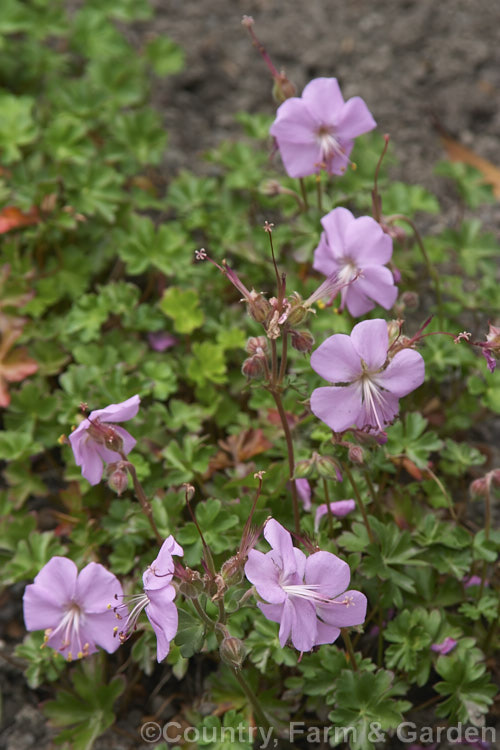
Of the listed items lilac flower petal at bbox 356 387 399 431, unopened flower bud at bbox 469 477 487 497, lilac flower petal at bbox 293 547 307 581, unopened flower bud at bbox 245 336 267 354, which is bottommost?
unopened flower bud at bbox 469 477 487 497

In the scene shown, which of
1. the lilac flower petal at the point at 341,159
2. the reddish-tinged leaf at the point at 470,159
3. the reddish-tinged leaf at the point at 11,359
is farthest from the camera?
the reddish-tinged leaf at the point at 470,159

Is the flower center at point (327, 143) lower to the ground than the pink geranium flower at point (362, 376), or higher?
higher

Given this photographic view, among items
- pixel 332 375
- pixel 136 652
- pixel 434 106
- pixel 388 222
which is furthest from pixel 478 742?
pixel 434 106

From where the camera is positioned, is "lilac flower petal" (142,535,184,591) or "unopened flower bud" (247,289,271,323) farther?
"unopened flower bud" (247,289,271,323)

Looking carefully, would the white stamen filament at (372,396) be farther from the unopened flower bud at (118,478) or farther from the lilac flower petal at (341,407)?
the unopened flower bud at (118,478)

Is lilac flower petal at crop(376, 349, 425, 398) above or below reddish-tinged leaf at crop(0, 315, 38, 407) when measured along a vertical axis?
above

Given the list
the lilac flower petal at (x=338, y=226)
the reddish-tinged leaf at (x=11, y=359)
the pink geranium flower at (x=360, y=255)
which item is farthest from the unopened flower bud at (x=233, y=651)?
the reddish-tinged leaf at (x=11, y=359)

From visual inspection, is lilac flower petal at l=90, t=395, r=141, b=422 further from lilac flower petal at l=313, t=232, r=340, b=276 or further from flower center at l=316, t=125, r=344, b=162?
flower center at l=316, t=125, r=344, b=162

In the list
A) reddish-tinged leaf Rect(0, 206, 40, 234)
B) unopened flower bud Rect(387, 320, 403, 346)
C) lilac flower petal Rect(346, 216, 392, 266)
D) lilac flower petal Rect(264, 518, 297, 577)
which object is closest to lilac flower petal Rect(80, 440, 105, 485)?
lilac flower petal Rect(264, 518, 297, 577)
